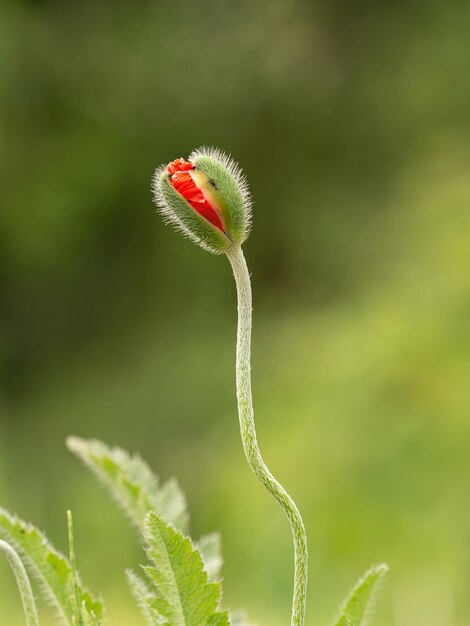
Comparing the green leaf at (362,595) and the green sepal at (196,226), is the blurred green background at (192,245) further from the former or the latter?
the green sepal at (196,226)

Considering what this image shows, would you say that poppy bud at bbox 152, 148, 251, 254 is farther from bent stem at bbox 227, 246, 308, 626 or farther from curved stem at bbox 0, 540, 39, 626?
curved stem at bbox 0, 540, 39, 626

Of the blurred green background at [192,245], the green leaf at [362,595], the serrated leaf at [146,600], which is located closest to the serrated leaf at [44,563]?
the serrated leaf at [146,600]

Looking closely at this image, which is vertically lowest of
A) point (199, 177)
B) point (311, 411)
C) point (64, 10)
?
point (199, 177)

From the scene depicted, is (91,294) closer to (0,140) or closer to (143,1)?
(0,140)

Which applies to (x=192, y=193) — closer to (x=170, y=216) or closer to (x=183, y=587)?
(x=170, y=216)

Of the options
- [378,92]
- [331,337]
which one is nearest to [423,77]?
[378,92]

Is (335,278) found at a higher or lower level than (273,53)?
lower

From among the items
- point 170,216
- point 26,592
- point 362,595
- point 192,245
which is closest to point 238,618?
point 362,595
